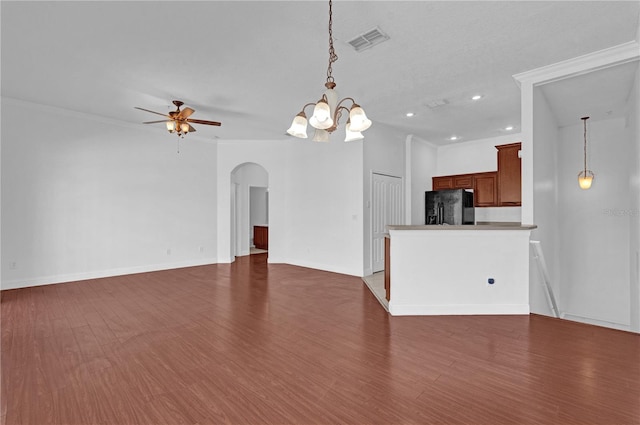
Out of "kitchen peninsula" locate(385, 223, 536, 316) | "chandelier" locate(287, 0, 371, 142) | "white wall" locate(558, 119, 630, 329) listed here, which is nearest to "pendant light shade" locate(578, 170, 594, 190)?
"white wall" locate(558, 119, 630, 329)

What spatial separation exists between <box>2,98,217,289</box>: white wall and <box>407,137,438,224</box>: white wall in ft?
15.6

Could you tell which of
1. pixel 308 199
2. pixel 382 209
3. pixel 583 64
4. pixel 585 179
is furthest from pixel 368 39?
pixel 585 179

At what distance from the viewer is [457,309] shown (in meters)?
3.61

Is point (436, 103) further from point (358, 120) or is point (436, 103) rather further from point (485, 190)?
point (358, 120)

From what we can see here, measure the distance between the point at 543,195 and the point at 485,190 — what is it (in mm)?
2336

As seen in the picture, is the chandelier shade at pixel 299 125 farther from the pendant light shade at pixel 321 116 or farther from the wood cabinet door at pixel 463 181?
the wood cabinet door at pixel 463 181

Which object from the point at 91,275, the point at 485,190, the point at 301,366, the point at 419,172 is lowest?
the point at 301,366

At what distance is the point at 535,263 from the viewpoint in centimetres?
392

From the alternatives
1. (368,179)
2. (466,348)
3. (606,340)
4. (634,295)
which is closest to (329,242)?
(368,179)

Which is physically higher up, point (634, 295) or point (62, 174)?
point (62, 174)

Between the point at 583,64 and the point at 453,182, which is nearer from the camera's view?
the point at 583,64

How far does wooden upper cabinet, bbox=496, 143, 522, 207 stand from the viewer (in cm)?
469

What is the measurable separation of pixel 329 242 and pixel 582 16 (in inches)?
193

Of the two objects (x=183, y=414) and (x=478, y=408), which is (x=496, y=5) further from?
(x=183, y=414)
